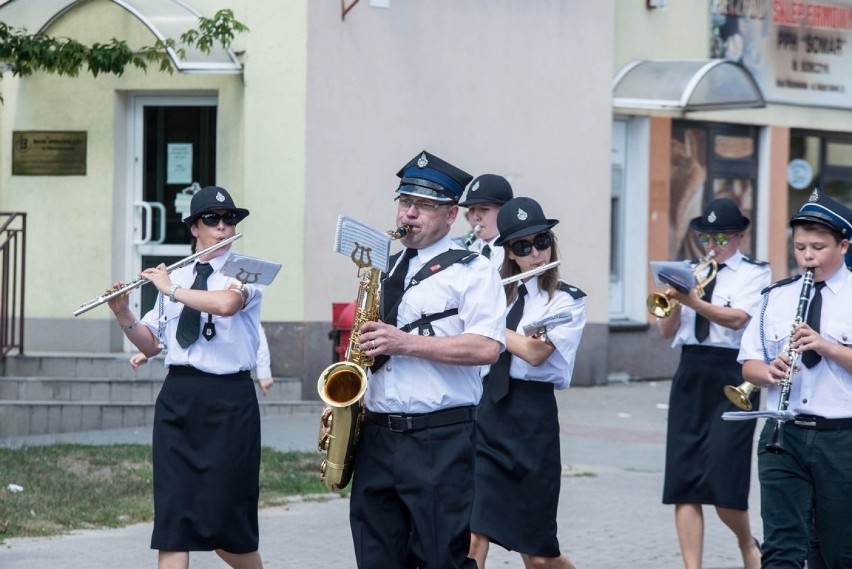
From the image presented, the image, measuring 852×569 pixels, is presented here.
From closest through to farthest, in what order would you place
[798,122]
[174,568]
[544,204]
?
1. [174,568]
2. [544,204]
3. [798,122]

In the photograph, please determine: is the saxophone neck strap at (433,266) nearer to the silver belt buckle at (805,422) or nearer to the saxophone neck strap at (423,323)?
the saxophone neck strap at (423,323)

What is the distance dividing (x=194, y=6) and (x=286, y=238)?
243 centimetres

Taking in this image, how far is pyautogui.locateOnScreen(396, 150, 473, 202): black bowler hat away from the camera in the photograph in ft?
20.2

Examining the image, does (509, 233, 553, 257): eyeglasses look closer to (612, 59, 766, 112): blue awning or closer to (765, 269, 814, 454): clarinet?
(765, 269, 814, 454): clarinet

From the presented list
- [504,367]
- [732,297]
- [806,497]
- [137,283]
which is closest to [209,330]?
[137,283]

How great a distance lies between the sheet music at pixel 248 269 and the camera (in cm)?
712

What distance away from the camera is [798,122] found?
21.0 meters

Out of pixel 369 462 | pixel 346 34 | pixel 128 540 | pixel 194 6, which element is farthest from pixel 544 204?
pixel 369 462

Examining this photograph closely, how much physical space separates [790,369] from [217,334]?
2546 mm

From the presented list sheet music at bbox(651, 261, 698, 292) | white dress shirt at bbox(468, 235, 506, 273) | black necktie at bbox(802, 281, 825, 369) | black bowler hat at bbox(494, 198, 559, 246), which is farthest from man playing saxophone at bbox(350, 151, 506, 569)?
sheet music at bbox(651, 261, 698, 292)

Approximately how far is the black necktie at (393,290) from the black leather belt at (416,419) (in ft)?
1.16

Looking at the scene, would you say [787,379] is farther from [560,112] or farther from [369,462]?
[560,112]

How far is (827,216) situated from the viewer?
658 cm

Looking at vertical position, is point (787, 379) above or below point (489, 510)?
above
